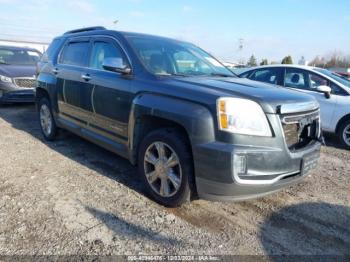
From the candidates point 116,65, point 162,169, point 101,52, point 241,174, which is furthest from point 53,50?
point 241,174

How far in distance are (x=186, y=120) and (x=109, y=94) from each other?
1.38 meters

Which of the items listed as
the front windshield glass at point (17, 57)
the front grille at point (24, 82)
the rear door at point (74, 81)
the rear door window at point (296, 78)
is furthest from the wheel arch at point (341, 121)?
the front windshield glass at point (17, 57)

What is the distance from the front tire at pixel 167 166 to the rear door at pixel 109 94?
48 centimetres

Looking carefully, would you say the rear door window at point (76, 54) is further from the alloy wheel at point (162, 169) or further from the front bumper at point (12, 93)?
the front bumper at point (12, 93)

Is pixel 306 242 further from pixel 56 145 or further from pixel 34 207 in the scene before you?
pixel 56 145

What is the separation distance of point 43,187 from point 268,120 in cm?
267

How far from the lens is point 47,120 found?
18.9ft

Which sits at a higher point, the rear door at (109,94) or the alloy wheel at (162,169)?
the rear door at (109,94)

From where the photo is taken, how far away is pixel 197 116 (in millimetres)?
2826

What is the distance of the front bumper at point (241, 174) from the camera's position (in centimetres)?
270

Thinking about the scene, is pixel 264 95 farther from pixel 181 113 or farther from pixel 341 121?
pixel 341 121

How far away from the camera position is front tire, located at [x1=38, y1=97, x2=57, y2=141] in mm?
5595

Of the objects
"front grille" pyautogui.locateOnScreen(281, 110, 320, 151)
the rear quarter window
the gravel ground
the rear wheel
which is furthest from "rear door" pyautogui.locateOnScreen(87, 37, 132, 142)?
the rear wheel

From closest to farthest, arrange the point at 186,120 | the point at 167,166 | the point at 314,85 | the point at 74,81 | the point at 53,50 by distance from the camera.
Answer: the point at 186,120
the point at 167,166
the point at 74,81
the point at 53,50
the point at 314,85
